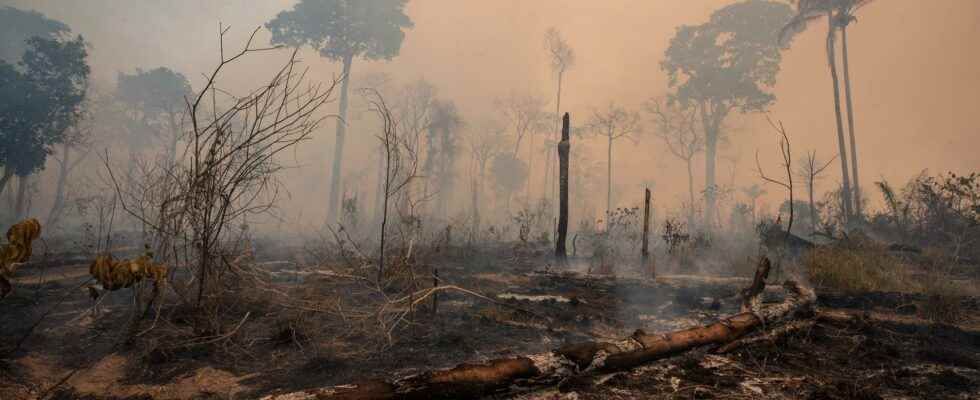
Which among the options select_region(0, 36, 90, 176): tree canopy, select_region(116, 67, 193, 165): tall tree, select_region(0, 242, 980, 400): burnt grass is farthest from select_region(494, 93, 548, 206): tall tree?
select_region(0, 242, 980, 400): burnt grass

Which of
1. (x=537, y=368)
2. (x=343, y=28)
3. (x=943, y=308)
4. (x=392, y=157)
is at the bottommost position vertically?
(x=537, y=368)

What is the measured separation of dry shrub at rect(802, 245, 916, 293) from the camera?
23.5ft

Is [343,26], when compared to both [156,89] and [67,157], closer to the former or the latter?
[156,89]

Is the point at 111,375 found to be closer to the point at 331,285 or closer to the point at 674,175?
the point at 331,285

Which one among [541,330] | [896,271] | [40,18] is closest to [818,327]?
[541,330]

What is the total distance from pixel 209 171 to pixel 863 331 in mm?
7455

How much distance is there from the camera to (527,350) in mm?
4340

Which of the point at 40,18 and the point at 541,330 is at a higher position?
the point at 40,18

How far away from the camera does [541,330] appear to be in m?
5.12

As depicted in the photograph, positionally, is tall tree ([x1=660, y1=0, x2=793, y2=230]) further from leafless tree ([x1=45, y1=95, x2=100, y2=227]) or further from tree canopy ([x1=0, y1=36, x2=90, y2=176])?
leafless tree ([x1=45, y1=95, x2=100, y2=227])

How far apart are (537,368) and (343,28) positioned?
29834mm

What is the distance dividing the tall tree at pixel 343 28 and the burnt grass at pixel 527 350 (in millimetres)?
21675

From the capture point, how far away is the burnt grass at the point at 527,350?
10.6 feet

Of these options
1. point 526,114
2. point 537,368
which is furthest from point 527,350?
point 526,114
